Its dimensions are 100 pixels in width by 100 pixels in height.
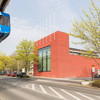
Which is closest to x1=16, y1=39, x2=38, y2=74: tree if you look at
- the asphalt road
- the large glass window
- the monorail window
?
the large glass window

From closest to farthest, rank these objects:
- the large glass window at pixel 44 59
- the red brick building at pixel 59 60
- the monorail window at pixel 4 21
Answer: the monorail window at pixel 4 21 < the red brick building at pixel 59 60 < the large glass window at pixel 44 59

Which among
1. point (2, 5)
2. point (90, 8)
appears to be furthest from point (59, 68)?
point (2, 5)

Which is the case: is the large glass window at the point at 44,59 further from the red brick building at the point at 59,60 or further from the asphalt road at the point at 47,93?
the asphalt road at the point at 47,93

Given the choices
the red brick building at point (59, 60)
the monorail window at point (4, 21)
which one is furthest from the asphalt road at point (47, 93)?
the red brick building at point (59, 60)

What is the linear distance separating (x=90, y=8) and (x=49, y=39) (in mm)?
25619

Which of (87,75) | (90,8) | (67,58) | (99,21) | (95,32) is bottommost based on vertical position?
(87,75)

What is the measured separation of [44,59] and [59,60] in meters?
8.08

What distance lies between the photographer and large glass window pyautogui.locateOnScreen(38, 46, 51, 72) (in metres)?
43.1

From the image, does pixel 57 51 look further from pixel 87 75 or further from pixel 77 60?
pixel 87 75

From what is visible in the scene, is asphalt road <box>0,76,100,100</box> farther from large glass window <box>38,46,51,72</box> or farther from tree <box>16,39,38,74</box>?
large glass window <box>38,46,51,72</box>

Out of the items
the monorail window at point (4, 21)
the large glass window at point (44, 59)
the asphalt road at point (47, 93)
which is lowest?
the asphalt road at point (47, 93)

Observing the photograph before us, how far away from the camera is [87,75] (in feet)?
150

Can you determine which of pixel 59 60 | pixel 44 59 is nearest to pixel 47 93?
pixel 59 60

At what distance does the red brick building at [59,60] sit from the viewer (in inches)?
1545
